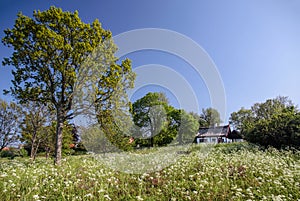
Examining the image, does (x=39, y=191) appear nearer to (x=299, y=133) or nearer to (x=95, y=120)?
(x=95, y=120)

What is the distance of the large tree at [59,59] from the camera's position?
8.77 meters

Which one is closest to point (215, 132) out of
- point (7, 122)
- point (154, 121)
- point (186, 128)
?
point (186, 128)

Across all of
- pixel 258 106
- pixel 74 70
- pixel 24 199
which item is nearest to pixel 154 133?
pixel 74 70

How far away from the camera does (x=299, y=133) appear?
38.3 ft

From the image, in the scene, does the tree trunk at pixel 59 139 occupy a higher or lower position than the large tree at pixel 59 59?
lower

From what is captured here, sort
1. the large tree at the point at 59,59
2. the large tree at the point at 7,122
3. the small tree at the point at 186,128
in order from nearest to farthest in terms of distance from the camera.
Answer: the large tree at the point at 59,59, the large tree at the point at 7,122, the small tree at the point at 186,128

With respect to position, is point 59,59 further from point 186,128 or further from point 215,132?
point 215,132

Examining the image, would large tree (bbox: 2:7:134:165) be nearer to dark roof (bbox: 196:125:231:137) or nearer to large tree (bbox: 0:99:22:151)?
large tree (bbox: 0:99:22:151)

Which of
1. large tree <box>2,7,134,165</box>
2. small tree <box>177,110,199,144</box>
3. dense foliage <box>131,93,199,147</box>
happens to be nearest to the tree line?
large tree <box>2,7,134,165</box>

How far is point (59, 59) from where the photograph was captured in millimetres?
9109

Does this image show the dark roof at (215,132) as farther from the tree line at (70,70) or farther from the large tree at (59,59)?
the large tree at (59,59)

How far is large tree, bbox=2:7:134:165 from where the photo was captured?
28.8 feet

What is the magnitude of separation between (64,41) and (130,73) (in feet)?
12.4

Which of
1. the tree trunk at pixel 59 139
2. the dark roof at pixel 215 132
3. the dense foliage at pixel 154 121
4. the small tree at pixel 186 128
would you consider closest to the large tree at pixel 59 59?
the tree trunk at pixel 59 139
